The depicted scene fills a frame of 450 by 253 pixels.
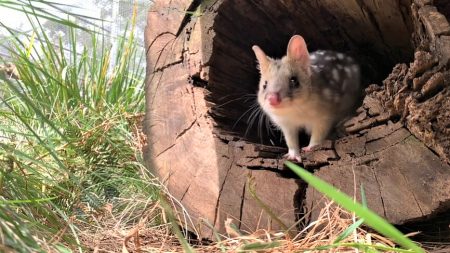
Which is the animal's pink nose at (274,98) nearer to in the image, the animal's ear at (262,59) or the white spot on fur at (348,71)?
the animal's ear at (262,59)

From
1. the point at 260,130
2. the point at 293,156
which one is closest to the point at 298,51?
the point at 260,130

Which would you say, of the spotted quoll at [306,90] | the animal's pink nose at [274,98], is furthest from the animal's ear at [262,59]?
the animal's pink nose at [274,98]

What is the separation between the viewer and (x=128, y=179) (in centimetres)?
304

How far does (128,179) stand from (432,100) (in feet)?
5.69

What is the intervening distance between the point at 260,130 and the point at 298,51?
25.0 inches

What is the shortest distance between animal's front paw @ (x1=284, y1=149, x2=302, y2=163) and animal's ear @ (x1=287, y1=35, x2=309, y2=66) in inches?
27.1

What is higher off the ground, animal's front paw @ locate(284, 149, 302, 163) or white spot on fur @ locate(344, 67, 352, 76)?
white spot on fur @ locate(344, 67, 352, 76)

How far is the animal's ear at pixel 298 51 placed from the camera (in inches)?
131

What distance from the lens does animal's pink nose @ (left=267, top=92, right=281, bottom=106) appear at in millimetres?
3277

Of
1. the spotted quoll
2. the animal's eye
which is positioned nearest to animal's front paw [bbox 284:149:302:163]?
the spotted quoll

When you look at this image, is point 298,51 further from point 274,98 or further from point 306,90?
point 274,98

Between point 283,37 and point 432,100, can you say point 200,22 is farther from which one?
point 432,100

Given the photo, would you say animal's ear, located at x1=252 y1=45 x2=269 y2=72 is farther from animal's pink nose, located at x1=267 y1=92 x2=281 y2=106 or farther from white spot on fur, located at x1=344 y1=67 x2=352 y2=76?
white spot on fur, located at x1=344 y1=67 x2=352 y2=76

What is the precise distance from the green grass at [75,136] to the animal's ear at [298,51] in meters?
1.08
